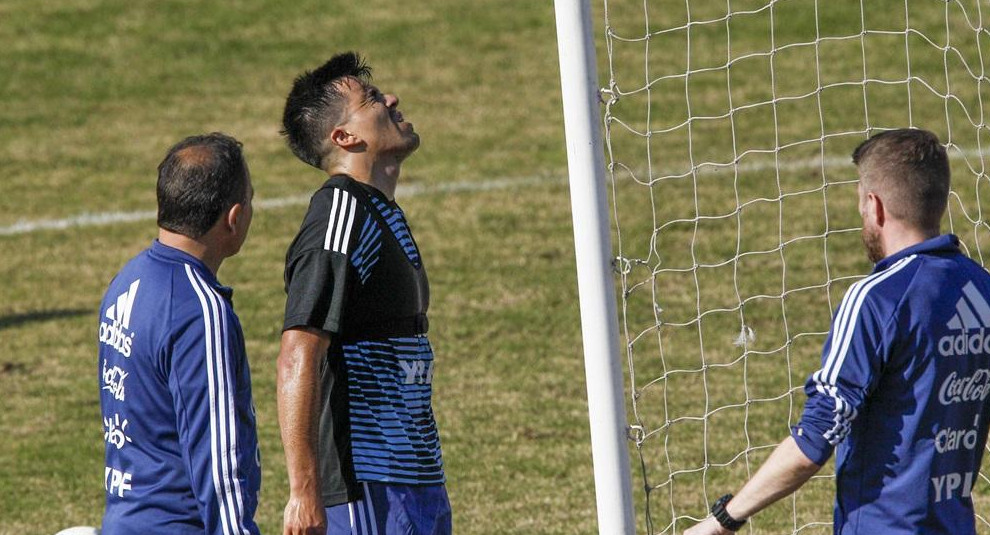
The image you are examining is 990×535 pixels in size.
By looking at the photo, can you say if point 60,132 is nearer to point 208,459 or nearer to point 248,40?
point 248,40

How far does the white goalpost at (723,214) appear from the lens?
4539 millimetres

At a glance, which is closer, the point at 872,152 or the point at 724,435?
the point at 872,152

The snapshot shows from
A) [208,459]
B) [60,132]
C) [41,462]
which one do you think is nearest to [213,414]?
[208,459]

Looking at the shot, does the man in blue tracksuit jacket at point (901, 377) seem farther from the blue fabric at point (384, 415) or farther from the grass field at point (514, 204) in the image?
the grass field at point (514, 204)

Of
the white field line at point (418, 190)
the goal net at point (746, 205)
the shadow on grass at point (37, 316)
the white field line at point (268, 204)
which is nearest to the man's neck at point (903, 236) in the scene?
the goal net at point (746, 205)

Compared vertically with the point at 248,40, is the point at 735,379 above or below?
below

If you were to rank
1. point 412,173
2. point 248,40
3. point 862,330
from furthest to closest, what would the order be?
1. point 248,40
2. point 412,173
3. point 862,330

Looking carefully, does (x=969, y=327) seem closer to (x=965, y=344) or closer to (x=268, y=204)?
(x=965, y=344)

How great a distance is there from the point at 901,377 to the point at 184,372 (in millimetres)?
1793

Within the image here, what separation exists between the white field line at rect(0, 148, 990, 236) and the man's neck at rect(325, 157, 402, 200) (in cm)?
847

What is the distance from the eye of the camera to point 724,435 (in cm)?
767

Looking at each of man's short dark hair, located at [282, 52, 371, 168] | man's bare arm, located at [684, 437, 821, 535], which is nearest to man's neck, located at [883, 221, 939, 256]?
man's bare arm, located at [684, 437, 821, 535]

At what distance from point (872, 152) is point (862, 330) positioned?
49 centimetres

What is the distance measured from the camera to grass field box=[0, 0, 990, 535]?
7.33 metres
